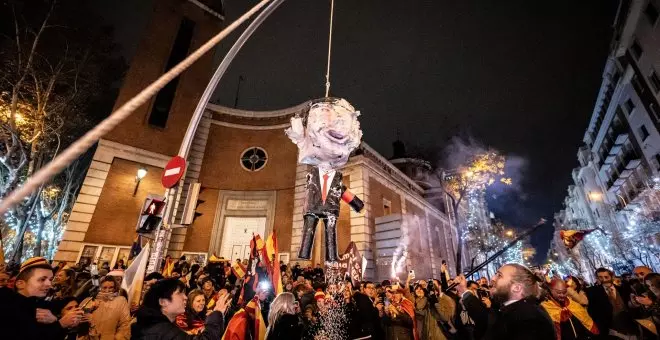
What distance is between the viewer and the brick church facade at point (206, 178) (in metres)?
13.5

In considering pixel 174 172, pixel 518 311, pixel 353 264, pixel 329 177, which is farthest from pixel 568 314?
pixel 174 172

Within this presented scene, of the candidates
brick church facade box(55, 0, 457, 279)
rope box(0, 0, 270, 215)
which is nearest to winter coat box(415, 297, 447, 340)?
rope box(0, 0, 270, 215)

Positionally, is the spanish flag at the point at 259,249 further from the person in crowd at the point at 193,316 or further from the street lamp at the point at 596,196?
the street lamp at the point at 596,196

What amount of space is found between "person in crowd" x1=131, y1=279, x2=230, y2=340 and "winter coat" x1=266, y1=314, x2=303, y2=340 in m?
1.08

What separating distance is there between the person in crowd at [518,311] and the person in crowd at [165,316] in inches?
121

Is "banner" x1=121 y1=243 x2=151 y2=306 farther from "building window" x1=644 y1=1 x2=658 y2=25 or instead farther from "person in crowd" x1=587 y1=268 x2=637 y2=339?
"building window" x1=644 y1=1 x2=658 y2=25

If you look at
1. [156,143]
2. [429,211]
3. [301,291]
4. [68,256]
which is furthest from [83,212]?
[429,211]

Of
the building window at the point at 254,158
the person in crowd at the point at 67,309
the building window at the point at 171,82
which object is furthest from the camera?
the building window at the point at 254,158

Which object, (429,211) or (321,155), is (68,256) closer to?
(321,155)

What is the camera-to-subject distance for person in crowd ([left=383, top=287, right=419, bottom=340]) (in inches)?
253

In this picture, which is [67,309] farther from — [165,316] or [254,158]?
[254,158]

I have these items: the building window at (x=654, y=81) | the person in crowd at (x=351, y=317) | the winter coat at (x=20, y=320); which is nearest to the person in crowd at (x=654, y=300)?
the person in crowd at (x=351, y=317)

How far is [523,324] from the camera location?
2.89 m

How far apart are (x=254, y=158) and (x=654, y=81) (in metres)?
33.6
